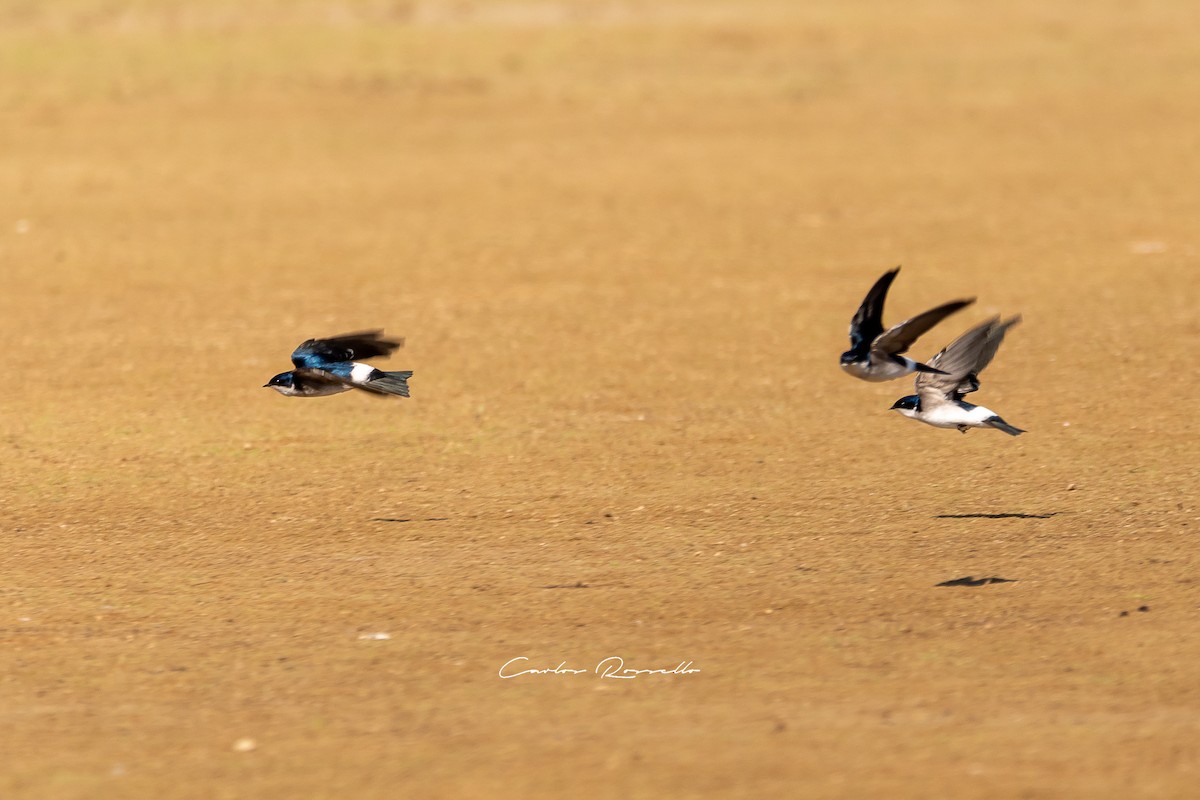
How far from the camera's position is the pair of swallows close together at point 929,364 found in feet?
22.3

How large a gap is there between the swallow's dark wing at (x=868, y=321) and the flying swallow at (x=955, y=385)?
10.7 inches

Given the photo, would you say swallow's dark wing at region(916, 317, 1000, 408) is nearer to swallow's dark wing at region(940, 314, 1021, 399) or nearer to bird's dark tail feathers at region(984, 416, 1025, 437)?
swallow's dark wing at region(940, 314, 1021, 399)

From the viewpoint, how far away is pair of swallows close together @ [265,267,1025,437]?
6613 mm

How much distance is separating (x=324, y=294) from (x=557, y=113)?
701 centimetres

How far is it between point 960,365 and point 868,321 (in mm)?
425

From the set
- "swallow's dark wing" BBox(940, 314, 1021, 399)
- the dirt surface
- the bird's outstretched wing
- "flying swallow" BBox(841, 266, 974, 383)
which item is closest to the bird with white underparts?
the dirt surface

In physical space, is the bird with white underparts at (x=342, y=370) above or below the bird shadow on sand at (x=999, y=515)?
above

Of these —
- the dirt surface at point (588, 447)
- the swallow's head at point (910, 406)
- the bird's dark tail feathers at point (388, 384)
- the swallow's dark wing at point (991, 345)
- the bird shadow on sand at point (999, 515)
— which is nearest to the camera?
the dirt surface at point (588, 447)

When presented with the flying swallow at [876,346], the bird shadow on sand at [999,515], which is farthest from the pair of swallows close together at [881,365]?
the bird shadow on sand at [999,515]

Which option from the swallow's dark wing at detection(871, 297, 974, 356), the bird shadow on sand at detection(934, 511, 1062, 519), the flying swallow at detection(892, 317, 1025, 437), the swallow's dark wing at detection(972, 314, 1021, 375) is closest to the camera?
the swallow's dark wing at detection(871, 297, 974, 356)

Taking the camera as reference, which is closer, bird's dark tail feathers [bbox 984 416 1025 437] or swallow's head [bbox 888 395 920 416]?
bird's dark tail feathers [bbox 984 416 1025 437]

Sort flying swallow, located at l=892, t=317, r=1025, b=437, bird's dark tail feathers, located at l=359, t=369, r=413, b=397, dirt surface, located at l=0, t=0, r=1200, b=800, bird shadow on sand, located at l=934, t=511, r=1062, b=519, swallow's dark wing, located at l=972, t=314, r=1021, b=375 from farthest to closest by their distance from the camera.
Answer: bird shadow on sand, located at l=934, t=511, r=1062, b=519
flying swallow, located at l=892, t=317, r=1025, b=437
swallow's dark wing, located at l=972, t=314, r=1021, b=375
bird's dark tail feathers, located at l=359, t=369, r=413, b=397
dirt surface, located at l=0, t=0, r=1200, b=800

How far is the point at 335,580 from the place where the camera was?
6.71 m

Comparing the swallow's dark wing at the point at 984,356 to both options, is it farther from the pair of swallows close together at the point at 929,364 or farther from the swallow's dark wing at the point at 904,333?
the swallow's dark wing at the point at 904,333
